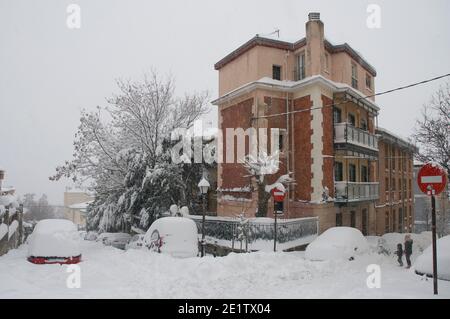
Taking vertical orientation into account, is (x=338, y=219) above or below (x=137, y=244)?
above

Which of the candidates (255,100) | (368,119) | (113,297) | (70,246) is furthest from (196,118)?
(113,297)

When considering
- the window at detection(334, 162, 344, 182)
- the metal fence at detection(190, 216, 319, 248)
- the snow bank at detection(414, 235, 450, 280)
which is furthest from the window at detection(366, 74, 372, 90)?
the snow bank at detection(414, 235, 450, 280)

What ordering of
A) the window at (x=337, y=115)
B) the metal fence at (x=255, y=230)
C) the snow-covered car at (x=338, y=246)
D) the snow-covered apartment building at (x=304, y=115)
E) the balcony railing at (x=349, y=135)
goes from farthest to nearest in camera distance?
the window at (x=337, y=115) < the balcony railing at (x=349, y=135) < the snow-covered apartment building at (x=304, y=115) < the metal fence at (x=255, y=230) < the snow-covered car at (x=338, y=246)

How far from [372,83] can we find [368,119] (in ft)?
8.10

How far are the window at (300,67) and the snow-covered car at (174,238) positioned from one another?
10.4 m

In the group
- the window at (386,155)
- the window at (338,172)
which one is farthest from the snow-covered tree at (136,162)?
the window at (386,155)

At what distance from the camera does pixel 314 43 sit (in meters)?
16.0

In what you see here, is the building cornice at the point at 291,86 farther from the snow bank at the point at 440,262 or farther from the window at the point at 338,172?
the snow bank at the point at 440,262

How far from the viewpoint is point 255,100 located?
16.2 meters

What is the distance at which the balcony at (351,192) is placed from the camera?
16281 mm

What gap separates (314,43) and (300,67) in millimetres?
1522

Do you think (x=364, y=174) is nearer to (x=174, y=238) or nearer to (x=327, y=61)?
(x=327, y=61)

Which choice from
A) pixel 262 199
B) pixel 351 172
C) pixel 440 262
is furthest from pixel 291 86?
pixel 440 262
